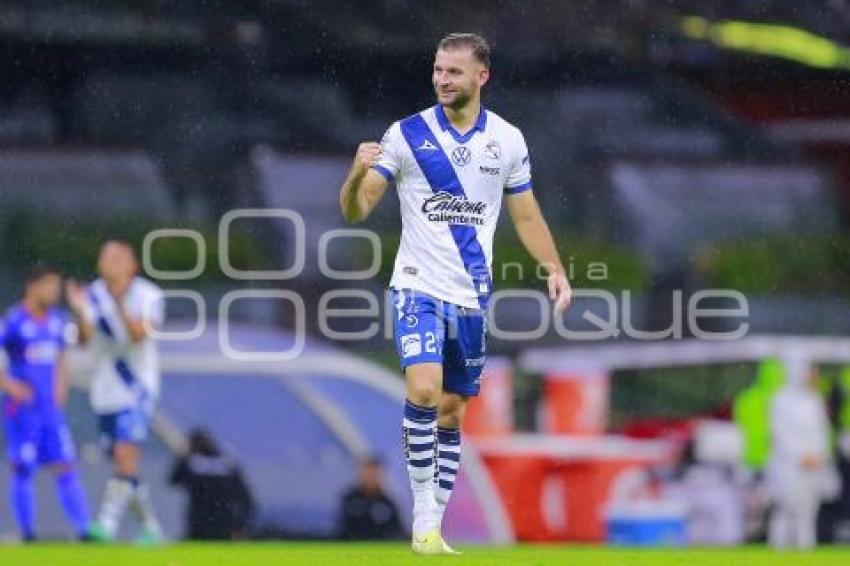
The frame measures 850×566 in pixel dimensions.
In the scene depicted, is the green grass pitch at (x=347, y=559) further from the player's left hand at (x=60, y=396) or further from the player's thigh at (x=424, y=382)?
the player's left hand at (x=60, y=396)

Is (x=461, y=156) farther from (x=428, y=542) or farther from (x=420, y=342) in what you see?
(x=428, y=542)

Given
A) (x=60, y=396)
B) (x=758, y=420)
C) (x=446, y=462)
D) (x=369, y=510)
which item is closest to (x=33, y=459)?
(x=60, y=396)

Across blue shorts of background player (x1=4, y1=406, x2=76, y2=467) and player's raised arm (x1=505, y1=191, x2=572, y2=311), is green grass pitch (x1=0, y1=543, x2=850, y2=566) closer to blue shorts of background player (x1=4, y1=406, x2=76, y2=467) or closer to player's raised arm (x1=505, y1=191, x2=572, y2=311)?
player's raised arm (x1=505, y1=191, x2=572, y2=311)

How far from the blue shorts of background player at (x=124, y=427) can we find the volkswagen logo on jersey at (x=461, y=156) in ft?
18.5

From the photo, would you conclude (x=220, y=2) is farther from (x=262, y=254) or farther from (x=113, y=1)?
(x=262, y=254)

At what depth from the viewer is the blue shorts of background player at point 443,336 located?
892 centimetres

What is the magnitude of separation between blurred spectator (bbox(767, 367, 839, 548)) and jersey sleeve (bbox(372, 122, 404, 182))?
6305 mm

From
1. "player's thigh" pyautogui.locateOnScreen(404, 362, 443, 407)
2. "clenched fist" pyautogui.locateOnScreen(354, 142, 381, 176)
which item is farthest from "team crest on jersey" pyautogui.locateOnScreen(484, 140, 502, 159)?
"player's thigh" pyautogui.locateOnScreen(404, 362, 443, 407)

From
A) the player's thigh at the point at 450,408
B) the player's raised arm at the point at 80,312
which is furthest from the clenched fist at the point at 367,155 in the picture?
the player's raised arm at the point at 80,312

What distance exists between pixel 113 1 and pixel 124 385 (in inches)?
95.2

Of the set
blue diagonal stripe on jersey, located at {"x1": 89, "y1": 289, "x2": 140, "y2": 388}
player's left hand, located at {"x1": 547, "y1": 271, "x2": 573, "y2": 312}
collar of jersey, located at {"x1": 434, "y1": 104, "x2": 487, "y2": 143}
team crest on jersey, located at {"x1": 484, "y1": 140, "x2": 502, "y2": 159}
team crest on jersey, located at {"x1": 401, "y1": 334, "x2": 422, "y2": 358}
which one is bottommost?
blue diagonal stripe on jersey, located at {"x1": 89, "y1": 289, "x2": 140, "y2": 388}

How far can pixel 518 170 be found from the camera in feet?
30.7

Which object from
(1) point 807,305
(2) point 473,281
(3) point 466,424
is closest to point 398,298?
(2) point 473,281

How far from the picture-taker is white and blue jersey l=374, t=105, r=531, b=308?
9.09m
